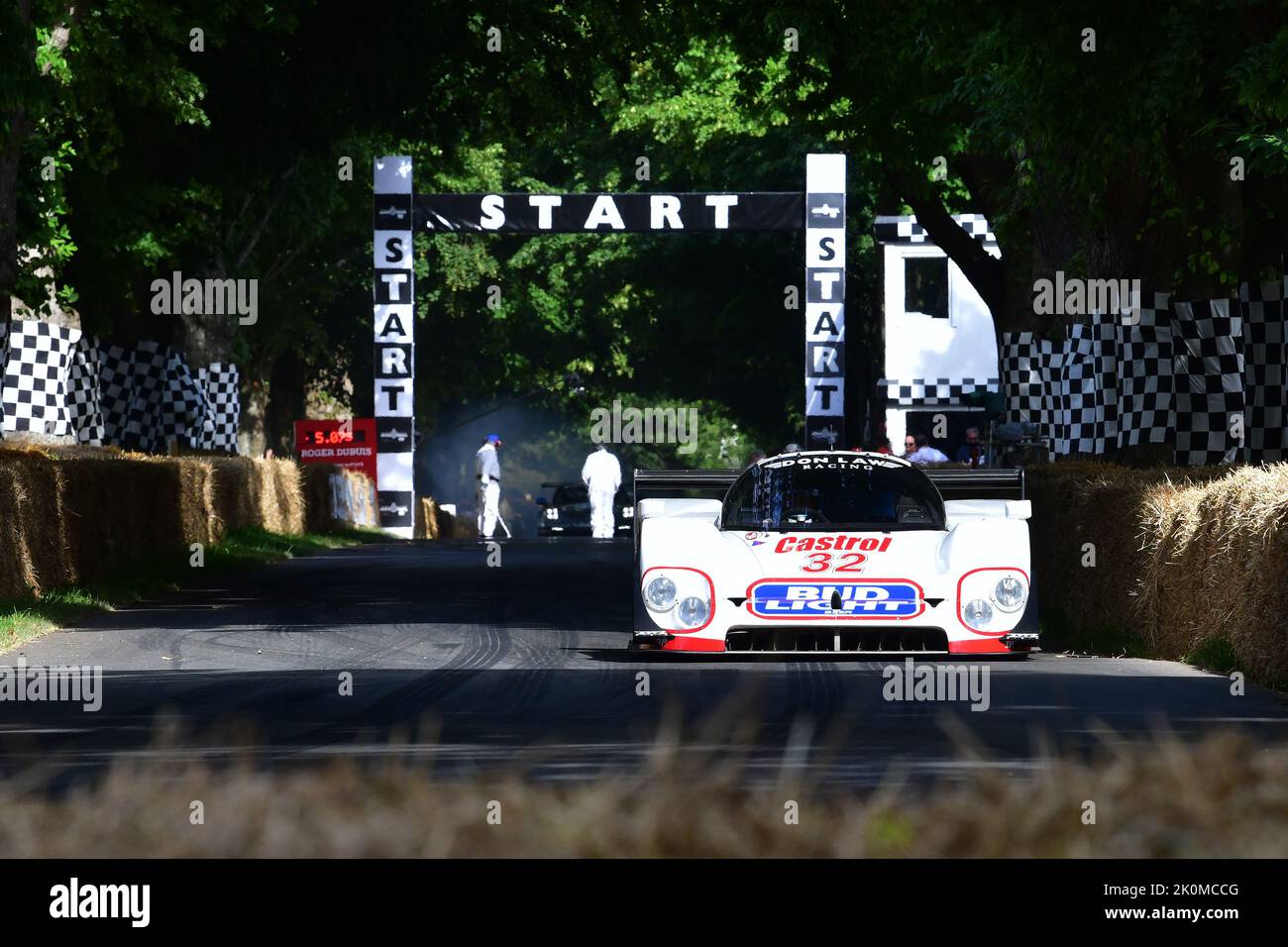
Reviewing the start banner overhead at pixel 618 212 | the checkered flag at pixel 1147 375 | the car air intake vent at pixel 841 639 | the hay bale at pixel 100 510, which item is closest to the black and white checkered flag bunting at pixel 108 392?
the hay bale at pixel 100 510

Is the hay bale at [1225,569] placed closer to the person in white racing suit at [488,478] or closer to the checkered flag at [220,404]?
the checkered flag at [220,404]

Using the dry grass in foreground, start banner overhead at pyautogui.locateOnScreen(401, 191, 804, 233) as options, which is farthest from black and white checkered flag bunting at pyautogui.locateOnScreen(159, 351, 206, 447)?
the dry grass in foreground

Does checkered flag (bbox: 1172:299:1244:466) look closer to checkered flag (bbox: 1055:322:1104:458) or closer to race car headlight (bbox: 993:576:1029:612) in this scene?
checkered flag (bbox: 1055:322:1104:458)

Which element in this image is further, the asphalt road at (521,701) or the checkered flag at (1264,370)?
the checkered flag at (1264,370)

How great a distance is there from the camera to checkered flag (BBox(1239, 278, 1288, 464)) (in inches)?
673

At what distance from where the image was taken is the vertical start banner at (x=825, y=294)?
118ft

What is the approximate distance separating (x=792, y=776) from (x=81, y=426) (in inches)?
903

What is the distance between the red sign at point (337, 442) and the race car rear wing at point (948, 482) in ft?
92.7

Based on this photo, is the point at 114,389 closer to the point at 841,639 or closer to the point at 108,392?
the point at 108,392

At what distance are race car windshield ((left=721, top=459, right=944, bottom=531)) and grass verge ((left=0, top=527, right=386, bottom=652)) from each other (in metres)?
4.96

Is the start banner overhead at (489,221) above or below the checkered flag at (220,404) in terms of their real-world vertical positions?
above

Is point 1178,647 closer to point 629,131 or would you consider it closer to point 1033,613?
point 1033,613

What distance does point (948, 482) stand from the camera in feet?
48.1
